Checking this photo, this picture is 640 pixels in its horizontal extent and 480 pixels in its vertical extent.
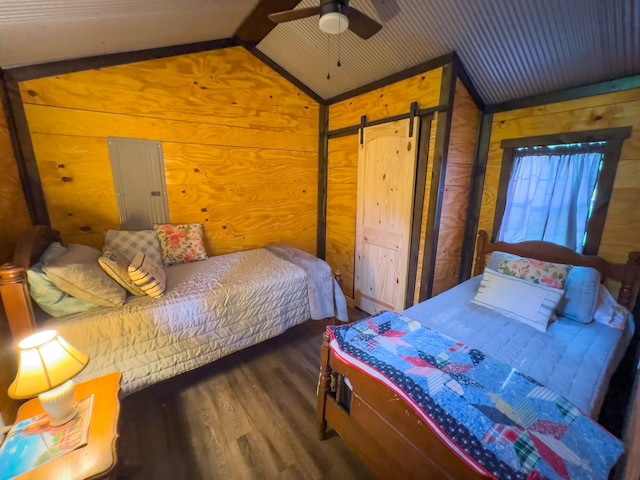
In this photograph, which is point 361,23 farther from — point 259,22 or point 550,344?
point 550,344

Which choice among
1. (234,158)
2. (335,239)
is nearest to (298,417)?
(335,239)

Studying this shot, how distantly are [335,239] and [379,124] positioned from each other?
1.44 meters

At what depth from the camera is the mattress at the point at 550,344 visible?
3.85 feet

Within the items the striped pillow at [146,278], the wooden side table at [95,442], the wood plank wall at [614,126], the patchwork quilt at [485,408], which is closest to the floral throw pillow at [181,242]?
the striped pillow at [146,278]

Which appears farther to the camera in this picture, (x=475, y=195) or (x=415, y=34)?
(x=475, y=195)

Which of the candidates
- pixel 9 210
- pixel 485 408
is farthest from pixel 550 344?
pixel 9 210

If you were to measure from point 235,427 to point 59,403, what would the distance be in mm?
896

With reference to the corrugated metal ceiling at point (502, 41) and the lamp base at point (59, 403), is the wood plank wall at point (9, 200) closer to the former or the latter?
the lamp base at point (59, 403)

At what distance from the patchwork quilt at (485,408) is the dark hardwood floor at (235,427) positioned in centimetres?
63

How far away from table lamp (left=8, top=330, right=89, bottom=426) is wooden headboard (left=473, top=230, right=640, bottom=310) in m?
2.80

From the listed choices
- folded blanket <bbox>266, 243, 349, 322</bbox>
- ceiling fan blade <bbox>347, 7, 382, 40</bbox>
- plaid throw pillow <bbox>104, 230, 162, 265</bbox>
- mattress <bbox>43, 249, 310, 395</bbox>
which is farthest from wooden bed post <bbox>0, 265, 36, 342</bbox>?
ceiling fan blade <bbox>347, 7, 382, 40</bbox>

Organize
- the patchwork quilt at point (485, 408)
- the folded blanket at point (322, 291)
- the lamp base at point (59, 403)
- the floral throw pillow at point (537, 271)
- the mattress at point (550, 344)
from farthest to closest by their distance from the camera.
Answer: the folded blanket at point (322, 291), the floral throw pillow at point (537, 271), the mattress at point (550, 344), the lamp base at point (59, 403), the patchwork quilt at point (485, 408)

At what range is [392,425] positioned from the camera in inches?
43.9

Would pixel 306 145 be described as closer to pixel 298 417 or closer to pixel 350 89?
pixel 350 89
